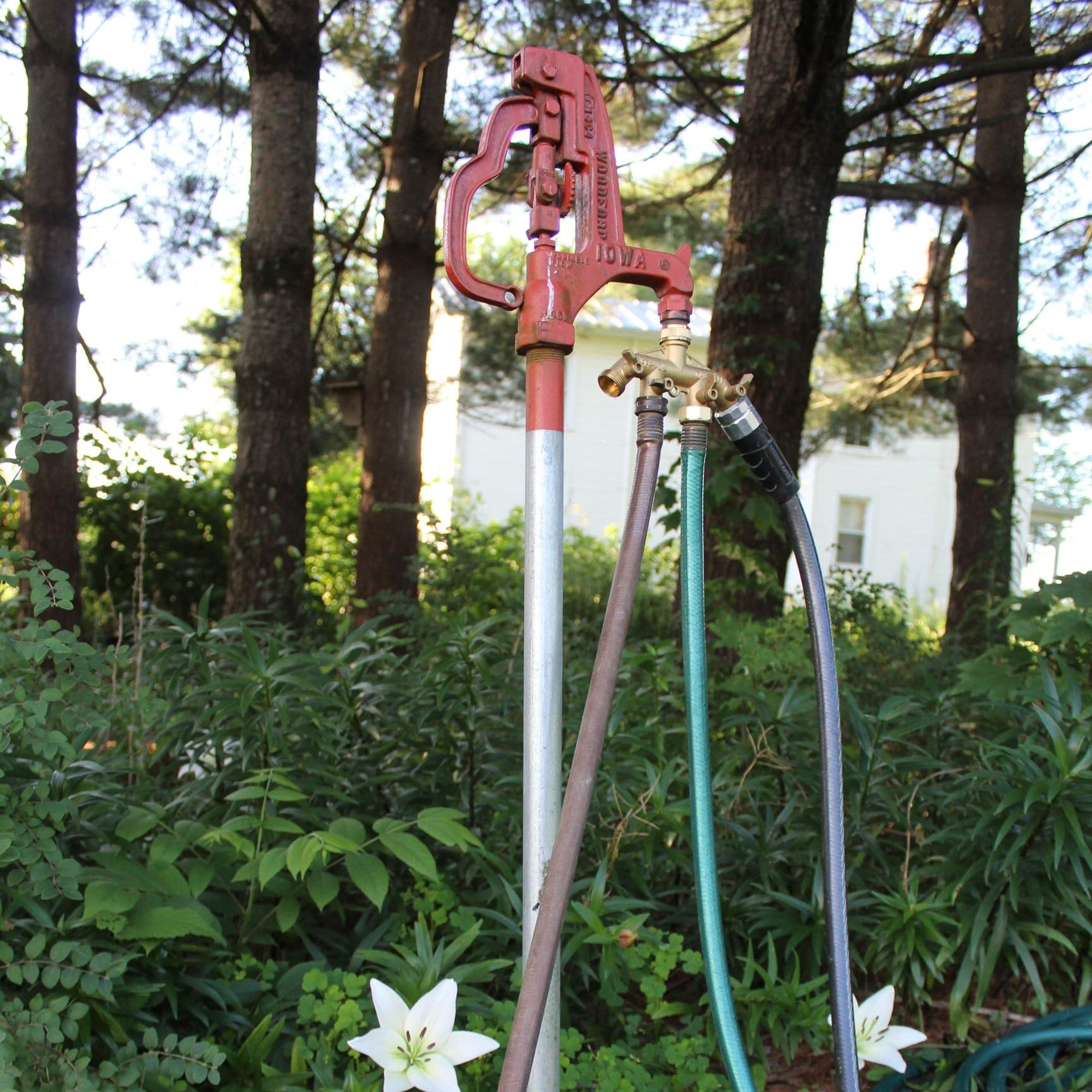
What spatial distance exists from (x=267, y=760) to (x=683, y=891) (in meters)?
0.93

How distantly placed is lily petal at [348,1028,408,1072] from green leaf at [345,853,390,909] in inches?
11.0

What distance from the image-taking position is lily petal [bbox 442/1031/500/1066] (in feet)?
4.72

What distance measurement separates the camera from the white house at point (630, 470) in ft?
55.3

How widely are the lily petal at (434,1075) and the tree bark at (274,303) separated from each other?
3644 mm

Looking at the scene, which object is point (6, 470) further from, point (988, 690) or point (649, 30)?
point (988, 690)

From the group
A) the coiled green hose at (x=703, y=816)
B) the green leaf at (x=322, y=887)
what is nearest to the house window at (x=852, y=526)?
the green leaf at (x=322, y=887)

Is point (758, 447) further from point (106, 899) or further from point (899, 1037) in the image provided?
point (106, 899)

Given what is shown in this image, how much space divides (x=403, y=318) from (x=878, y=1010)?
5.37 meters

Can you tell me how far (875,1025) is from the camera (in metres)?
1.68

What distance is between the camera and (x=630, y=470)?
58.2 ft

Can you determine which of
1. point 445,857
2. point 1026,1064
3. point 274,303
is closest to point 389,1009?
point 445,857

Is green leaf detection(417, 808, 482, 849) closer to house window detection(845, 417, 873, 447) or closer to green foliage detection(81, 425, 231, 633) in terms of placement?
green foliage detection(81, 425, 231, 633)

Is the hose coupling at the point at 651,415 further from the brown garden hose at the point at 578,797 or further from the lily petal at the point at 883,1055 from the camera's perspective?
the lily petal at the point at 883,1055

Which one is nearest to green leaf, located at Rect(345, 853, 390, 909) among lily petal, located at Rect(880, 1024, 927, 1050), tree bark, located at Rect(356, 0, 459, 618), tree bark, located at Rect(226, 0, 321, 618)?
lily petal, located at Rect(880, 1024, 927, 1050)
